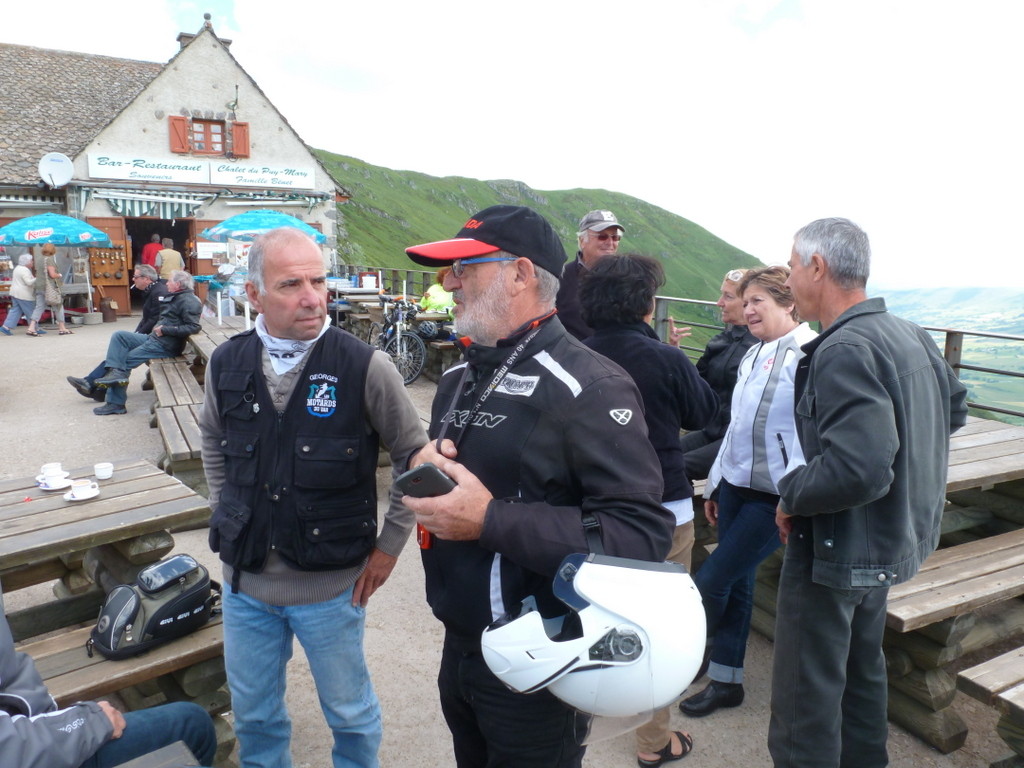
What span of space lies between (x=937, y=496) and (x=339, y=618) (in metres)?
2.02

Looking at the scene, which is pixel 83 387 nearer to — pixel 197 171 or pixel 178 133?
pixel 197 171

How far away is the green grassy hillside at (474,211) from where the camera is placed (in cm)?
7888

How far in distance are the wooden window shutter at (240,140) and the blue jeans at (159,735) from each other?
22.9 m

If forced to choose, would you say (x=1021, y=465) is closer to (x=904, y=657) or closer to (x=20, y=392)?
(x=904, y=657)

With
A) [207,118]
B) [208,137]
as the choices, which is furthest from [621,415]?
[207,118]

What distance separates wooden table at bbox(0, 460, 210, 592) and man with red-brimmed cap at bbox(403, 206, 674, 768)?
5.69ft

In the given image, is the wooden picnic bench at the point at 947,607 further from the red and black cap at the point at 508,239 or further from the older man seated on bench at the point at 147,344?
the older man seated on bench at the point at 147,344

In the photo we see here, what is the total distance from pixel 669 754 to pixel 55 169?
857 inches

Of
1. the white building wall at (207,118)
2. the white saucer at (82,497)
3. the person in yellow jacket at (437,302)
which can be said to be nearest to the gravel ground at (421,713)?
the white saucer at (82,497)

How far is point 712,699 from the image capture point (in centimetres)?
322

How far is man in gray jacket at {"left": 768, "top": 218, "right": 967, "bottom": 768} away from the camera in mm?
2057

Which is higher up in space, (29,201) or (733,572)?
(29,201)

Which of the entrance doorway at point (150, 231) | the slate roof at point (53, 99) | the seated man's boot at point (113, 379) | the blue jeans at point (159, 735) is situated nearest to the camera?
the blue jeans at point (159, 735)

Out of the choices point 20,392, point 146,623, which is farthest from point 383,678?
point 20,392
